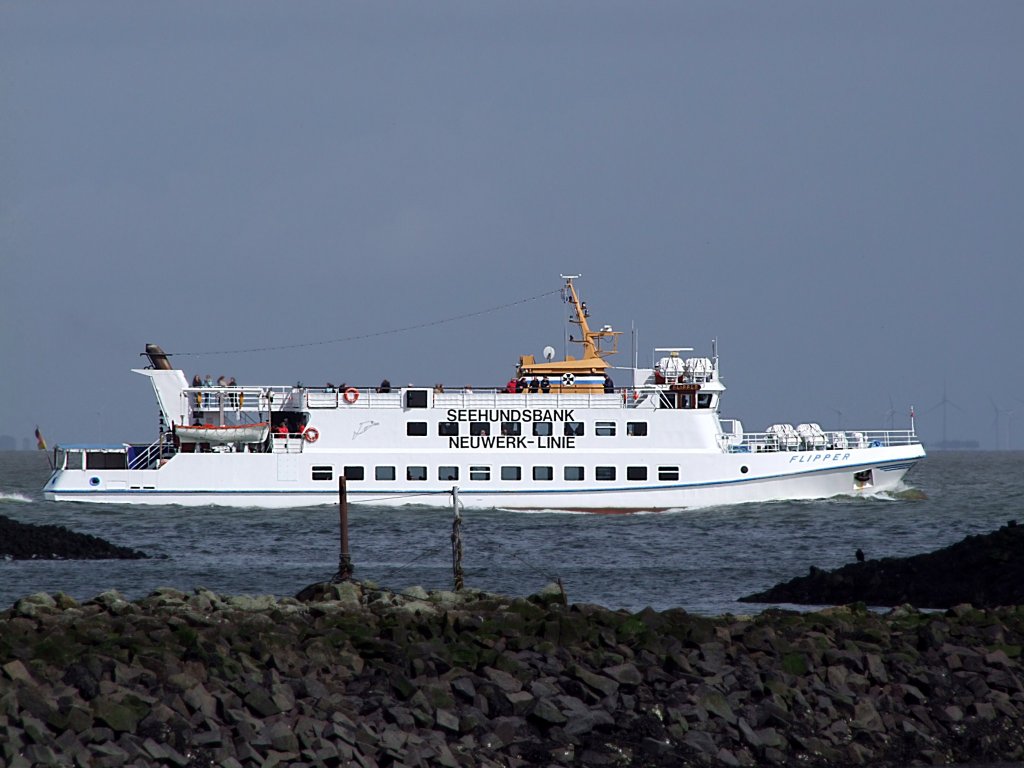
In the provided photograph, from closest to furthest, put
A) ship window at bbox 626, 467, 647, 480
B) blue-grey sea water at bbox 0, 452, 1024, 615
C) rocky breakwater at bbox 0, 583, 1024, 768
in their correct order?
1. rocky breakwater at bbox 0, 583, 1024, 768
2. blue-grey sea water at bbox 0, 452, 1024, 615
3. ship window at bbox 626, 467, 647, 480

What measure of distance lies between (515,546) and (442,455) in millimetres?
9484

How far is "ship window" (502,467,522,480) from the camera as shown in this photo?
38.2 meters

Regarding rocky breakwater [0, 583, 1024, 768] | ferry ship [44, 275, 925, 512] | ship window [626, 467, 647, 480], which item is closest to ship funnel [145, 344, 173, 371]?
ferry ship [44, 275, 925, 512]

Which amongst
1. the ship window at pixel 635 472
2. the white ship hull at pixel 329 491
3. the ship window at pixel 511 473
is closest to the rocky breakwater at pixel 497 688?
the white ship hull at pixel 329 491

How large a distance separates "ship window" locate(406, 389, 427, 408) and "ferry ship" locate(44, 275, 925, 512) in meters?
0.04

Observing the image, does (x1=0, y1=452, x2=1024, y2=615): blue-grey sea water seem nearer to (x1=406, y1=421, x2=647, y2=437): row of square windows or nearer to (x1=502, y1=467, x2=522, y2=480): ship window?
(x1=502, y1=467, x2=522, y2=480): ship window

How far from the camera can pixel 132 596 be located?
66.3 ft

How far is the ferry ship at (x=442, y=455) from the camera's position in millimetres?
38094

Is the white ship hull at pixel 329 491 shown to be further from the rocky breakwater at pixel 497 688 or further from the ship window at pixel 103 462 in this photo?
the rocky breakwater at pixel 497 688

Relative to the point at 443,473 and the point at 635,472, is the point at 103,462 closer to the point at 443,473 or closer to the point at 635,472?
the point at 443,473

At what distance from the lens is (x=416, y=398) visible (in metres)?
A: 38.3

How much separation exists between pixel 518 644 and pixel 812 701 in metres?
2.59

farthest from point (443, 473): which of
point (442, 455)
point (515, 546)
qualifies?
point (515, 546)

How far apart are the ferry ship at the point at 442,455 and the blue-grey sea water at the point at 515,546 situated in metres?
0.70
